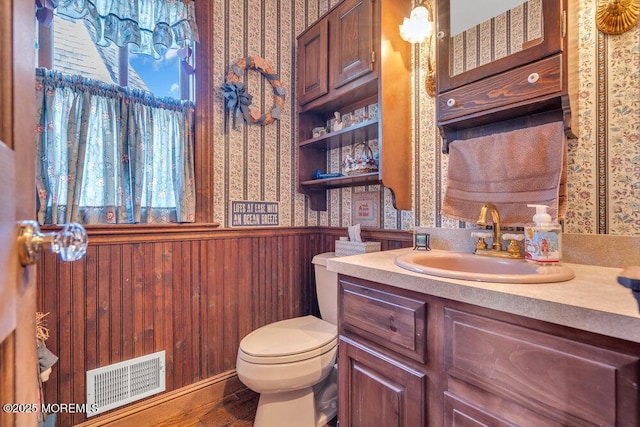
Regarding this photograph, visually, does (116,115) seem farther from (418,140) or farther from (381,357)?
(381,357)

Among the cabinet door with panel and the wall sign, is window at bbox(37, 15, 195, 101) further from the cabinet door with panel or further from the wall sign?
the cabinet door with panel

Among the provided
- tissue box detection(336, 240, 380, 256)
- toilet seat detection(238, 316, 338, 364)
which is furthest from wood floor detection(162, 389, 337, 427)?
tissue box detection(336, 240, 380, 256)

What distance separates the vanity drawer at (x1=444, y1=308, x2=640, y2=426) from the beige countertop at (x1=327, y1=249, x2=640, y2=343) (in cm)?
5

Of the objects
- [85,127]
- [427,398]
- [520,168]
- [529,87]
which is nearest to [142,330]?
[85,127]

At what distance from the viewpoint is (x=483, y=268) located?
1115mm

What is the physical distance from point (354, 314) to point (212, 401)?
118 centimetres

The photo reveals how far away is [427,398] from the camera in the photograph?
853 millimetres

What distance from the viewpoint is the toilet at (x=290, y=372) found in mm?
1298

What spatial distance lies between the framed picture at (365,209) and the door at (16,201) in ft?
4.96

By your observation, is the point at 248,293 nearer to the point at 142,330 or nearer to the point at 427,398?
the point at 142,330

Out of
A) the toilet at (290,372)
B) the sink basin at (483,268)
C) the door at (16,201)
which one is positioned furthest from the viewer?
the toilet at (290,372)

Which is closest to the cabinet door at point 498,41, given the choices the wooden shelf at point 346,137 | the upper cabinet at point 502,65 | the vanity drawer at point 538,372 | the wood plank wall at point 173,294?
the upper cabinet at point 502,65

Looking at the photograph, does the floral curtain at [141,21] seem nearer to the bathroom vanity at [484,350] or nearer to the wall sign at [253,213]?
the wall sign at [253,213]

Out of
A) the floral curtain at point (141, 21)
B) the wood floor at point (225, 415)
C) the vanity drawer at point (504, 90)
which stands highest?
the floral curtain at point (141, 21)
